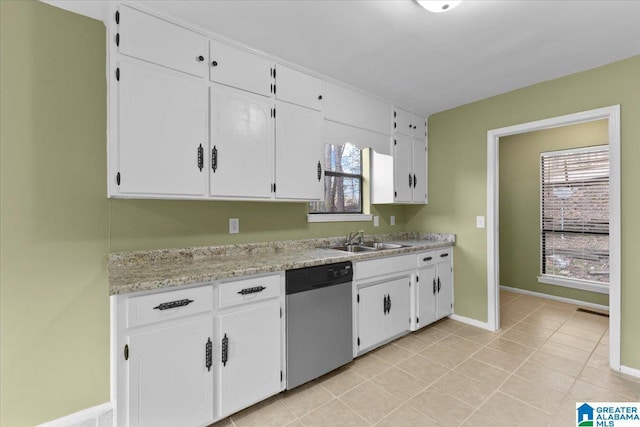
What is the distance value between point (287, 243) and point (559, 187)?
403 centimetres

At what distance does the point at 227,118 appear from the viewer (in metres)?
2.07

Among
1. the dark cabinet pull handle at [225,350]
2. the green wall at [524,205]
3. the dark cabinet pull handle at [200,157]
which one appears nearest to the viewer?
the dark cabinet pull handle at [225,350]

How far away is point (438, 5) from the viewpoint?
1.67 metres

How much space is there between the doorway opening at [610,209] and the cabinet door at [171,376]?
2.91 metres

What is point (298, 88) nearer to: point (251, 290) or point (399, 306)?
point (251, 290)

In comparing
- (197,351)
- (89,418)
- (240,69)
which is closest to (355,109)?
(240,69)

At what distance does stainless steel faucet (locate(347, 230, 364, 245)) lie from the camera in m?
3.14

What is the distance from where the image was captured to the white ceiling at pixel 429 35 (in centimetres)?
177

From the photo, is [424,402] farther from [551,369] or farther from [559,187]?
[559,187]

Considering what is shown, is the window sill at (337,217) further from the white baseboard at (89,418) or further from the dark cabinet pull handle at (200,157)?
the white baseboard at (89,418)

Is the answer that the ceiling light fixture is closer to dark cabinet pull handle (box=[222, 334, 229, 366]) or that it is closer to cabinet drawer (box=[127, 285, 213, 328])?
cabinet drawer (box=[127, 285, 213, 328])

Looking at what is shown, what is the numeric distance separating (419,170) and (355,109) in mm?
1246

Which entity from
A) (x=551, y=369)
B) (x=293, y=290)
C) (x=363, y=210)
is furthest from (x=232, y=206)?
(x=551, y=369)

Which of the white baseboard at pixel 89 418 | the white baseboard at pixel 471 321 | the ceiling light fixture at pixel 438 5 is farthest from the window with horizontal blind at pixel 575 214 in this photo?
the white baseboard at pixel 89 418
